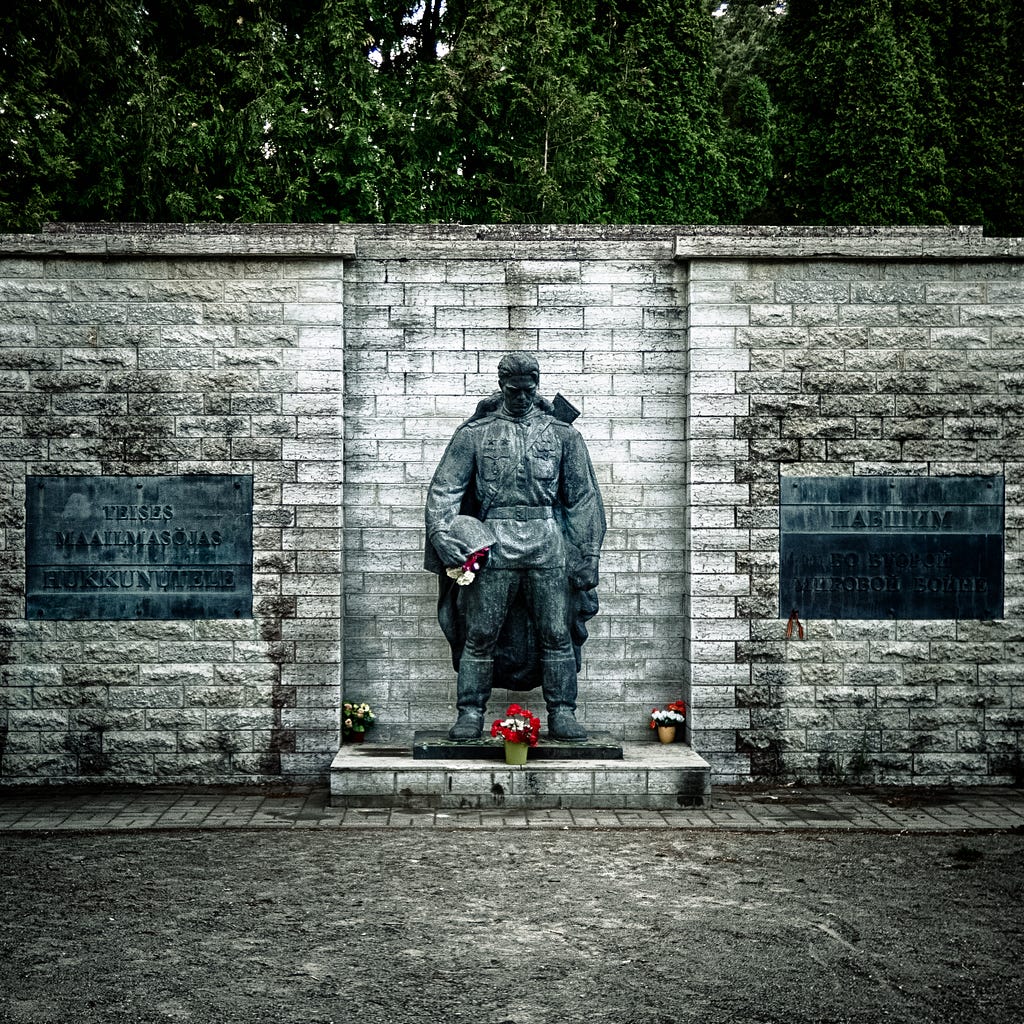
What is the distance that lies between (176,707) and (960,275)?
19.1ft

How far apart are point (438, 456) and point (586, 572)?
1406mm

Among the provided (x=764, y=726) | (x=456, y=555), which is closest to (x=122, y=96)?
(x=456, y=555)

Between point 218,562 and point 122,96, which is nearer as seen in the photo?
point 218,562

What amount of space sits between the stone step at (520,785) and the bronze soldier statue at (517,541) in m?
0.42

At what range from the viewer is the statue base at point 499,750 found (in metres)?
7.87

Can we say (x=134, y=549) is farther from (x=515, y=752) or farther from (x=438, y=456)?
(x=515, y=752)

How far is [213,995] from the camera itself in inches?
183

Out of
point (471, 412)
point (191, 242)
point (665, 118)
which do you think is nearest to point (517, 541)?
point (471, 412)

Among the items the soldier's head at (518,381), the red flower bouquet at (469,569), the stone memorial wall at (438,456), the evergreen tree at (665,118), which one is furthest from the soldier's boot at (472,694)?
the evergreen tree at (665,118)

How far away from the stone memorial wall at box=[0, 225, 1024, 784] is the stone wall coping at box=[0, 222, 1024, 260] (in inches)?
0.8

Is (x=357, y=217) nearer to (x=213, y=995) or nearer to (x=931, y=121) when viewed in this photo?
(x=931, y=121)

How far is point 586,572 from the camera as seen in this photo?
7996 millimetres

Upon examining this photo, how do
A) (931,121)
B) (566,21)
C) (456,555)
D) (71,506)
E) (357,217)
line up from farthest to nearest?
(931,121) < (566,21) < (357,217) < (71,506) < (456,555)

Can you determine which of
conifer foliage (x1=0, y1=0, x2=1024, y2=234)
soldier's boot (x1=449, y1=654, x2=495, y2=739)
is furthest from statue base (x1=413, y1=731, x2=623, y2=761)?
conifer foliage (x1=0, y1=0, x2=1024, y2=234)
